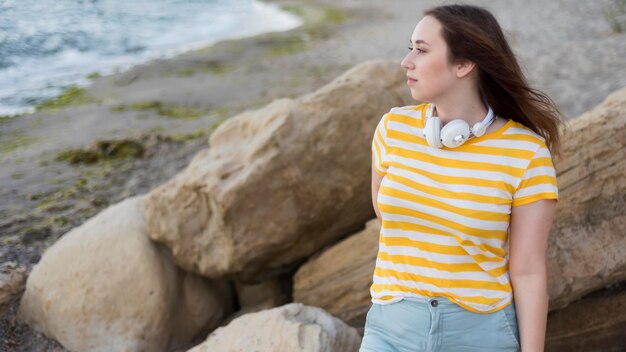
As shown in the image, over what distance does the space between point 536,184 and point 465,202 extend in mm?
205

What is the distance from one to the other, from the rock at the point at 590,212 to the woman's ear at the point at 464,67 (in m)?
1.50

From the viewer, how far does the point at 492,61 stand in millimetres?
2375

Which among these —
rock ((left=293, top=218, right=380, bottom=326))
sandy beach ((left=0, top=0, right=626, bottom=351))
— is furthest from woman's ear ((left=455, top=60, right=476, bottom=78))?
rock ((left=293, top=218, right=380, bottom=326))

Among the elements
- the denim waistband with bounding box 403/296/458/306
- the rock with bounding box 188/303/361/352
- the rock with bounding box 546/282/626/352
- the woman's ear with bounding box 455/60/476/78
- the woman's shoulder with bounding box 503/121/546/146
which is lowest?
the rock with bounding box 546/282/626/352

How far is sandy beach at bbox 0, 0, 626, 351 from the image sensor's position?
6.57 metres

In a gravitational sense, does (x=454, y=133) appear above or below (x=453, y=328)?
above

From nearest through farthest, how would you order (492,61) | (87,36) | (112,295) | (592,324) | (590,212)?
1. (492,61)
2. (590,212)
3. (592,324)
4. (112,295)
5. (87,36)

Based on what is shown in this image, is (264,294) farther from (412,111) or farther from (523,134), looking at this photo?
(523,134)

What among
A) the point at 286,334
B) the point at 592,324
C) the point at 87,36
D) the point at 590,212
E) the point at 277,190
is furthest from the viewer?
the point at 87,36

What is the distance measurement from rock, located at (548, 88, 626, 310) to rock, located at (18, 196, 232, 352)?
2.14 m

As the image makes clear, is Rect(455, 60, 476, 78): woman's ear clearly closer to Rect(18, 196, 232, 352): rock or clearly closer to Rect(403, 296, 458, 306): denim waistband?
Rect(403, 296, 458, 306): denim waistband

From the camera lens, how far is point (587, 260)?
12.2 feet

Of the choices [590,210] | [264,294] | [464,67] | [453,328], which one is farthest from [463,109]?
[264,294]

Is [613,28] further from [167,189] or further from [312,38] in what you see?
[167,189]
